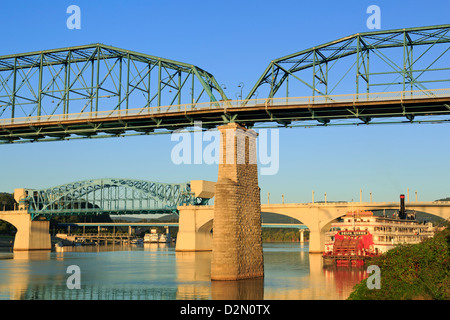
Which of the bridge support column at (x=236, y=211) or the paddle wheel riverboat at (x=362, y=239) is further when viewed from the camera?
the paddle wheel riverboat at (x=362, y=239)

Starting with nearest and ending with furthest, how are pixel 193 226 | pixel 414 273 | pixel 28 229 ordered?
1. pixel 414 273
2. pixel 193 226
3. pixel 28 229

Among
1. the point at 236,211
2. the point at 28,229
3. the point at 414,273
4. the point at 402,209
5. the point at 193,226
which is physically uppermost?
the point at 236,211

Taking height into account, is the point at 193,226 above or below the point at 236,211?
below

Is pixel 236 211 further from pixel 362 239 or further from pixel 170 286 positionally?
pixel 362 239

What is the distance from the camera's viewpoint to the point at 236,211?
5725 cm

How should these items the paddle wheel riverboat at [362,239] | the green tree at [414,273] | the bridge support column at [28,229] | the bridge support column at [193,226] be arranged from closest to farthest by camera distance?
the green tree at [414,273] < the paddle wheel riverboat at [362,239] < the bridge support column at [193,226] < the bridge support column at [28,229]

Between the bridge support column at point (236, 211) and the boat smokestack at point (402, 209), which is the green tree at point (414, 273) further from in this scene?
the boat smokestack at point (402, 209)

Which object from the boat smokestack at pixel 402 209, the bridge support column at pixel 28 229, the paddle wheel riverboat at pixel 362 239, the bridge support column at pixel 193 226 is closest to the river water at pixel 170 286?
the paddle wheel riverboat at pixel 362 239

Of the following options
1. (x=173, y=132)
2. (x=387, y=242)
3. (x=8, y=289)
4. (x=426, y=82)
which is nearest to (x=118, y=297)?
(x=8, y=289)

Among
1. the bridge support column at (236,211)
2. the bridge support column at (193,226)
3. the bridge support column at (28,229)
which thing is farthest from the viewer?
the bridge support column at (28,229)

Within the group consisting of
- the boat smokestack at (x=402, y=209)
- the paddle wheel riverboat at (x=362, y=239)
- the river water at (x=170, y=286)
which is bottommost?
the river water at (x=170, y=286)

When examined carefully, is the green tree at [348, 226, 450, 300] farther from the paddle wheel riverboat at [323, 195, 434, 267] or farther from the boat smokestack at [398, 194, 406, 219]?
the boat smokestack at [398, 194, 406, 219]

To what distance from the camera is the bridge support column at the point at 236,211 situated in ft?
185

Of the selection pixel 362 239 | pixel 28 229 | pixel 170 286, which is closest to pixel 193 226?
pixel 28 229
